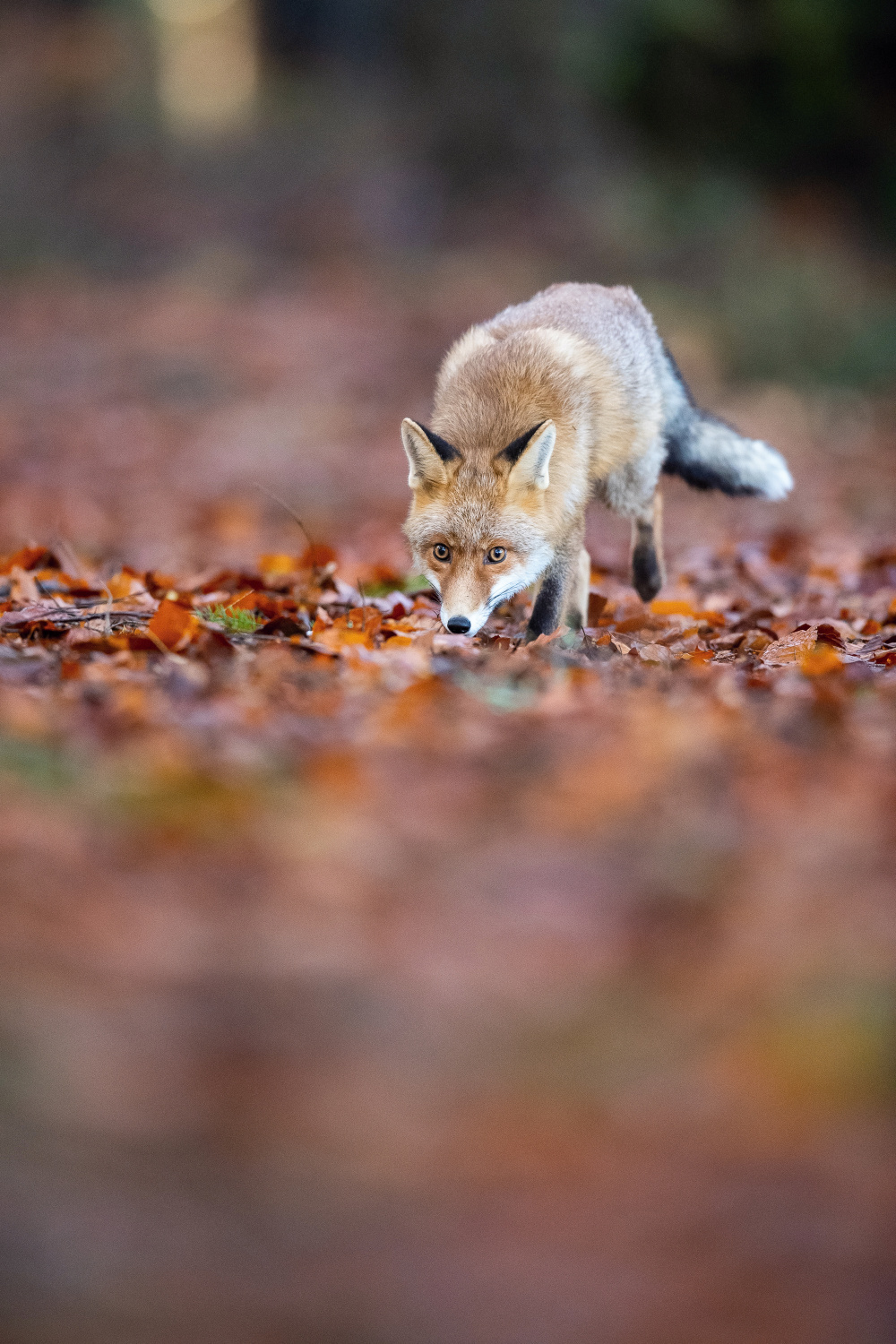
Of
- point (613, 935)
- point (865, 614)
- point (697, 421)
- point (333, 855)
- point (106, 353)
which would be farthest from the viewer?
point (106, 353)

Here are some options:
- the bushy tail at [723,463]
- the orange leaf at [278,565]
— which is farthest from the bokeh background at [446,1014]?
the bushy tail at [723,463]

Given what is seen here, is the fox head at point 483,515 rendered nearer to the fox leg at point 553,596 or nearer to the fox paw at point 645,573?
the fox leg at point 553,596

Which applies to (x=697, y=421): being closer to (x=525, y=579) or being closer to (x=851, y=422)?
(x=525, y=579)

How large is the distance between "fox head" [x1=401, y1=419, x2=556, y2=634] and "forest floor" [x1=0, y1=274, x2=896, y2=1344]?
0.80 feet

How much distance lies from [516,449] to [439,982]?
124 inches

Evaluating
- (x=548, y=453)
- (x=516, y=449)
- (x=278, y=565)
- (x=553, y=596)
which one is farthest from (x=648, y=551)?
(x=278, y=565)

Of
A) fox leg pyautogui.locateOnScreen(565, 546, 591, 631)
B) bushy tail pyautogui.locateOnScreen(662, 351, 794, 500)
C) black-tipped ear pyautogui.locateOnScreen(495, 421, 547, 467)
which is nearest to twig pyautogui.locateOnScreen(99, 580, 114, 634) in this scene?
black-tipped ear pyautogui.locateOnScreen(495, 421, 547, 467)

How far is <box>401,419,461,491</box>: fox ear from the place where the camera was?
17.5 ft

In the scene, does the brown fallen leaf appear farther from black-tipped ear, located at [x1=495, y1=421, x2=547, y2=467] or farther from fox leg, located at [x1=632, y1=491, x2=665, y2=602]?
fox leg, located at [x1=632, y1=491, x2=665, y2=602]

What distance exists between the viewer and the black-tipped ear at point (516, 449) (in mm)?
5223

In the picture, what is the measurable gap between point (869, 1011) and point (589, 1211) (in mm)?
745

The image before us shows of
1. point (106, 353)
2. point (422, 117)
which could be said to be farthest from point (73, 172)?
point (106, 353)

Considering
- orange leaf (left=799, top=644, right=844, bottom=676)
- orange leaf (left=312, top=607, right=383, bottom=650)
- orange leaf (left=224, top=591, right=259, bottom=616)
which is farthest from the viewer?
orange leaf (left=224, top=591, right=259, bottom=616)

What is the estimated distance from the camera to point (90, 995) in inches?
94.4
